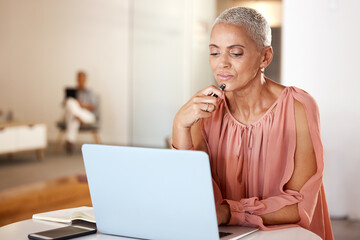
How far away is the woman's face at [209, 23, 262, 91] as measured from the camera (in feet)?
5.34

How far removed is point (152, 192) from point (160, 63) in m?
5.03

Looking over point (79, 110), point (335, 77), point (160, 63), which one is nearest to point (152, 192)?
point (335, 77)

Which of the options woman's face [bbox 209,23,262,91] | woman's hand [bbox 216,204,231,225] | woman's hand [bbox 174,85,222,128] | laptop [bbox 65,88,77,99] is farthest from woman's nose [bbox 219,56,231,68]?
laptop [bbox 65,88,77,99]

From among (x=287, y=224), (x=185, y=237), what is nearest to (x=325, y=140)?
(x=287, y=224)

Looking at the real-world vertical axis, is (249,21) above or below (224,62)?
above

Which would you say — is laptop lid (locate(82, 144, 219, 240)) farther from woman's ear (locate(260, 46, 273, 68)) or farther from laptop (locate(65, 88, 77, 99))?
laptop (locate(65, 88, 77, 99))

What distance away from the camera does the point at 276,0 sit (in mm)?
4312

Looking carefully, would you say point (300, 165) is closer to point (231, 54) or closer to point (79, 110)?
point (231, 54)

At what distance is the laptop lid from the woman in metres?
0.29

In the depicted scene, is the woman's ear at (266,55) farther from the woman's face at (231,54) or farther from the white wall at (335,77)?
the white wall at (335,77)

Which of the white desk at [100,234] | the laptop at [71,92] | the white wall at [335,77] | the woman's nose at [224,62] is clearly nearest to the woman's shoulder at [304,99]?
the woman's nose at [224,62]

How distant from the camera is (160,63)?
6113mm

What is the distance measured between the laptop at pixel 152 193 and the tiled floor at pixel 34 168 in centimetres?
467

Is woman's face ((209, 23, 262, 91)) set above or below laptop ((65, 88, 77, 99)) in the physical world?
above
